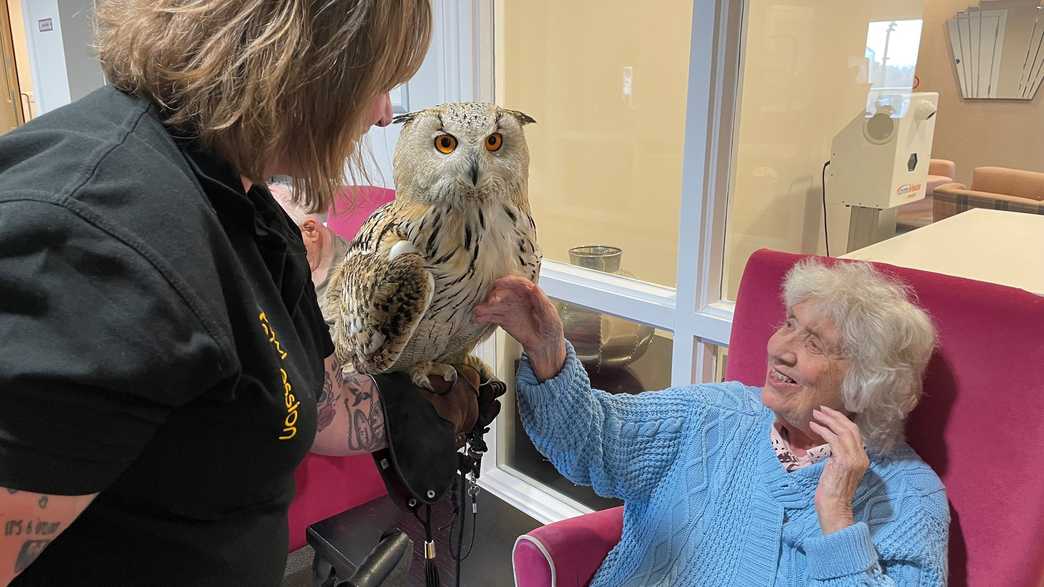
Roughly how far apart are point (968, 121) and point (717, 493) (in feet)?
3.64

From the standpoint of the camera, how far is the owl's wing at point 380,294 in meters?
0.89

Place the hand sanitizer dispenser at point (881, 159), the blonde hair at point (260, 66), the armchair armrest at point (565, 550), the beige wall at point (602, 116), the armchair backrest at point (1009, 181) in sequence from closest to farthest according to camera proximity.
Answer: the blonde hair at point (260, 66), the armchair armrest at point (565, 550), the armchair backrest at point (1009, 181), the hand sanitizer dispenser at point (881, 159), the beige wall at point (602, 116)

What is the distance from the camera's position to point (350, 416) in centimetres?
104

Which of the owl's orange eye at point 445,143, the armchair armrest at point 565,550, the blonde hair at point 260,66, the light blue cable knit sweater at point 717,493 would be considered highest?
the blonde hair at point 260,66

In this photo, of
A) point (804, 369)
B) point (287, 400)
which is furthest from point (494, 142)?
point (804, 369)

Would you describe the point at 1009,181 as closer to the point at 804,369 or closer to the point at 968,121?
the point at 968,121

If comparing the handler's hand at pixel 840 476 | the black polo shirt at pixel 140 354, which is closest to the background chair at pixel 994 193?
the handler's hand at pixel 840 476

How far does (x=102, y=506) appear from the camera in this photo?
593mm

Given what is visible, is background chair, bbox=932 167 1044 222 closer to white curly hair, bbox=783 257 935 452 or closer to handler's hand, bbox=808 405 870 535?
white curly hair, bbox=783 257 935 452

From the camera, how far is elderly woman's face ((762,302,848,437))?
1227mm

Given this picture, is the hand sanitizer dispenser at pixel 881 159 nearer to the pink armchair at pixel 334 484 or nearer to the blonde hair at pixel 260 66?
the pink armchair at pixel 334 484

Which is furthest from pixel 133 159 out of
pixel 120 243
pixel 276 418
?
pixel 276 418

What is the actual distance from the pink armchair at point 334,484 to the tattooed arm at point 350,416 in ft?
2.75

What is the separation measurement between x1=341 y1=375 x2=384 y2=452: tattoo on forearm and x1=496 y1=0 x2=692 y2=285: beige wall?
1409mm
